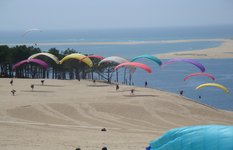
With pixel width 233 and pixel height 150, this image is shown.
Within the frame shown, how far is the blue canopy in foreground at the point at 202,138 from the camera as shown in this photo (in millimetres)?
7148

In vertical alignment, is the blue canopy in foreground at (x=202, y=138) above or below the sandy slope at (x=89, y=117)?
above

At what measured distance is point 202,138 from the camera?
745cm

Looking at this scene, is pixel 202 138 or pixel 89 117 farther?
pixel 89 117

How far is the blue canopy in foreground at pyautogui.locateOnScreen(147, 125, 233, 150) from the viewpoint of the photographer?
7148mm

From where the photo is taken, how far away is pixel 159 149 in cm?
833

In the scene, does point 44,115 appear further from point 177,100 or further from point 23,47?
point 23,47

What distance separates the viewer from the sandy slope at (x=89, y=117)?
1914 cm

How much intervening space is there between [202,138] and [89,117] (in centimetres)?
2184

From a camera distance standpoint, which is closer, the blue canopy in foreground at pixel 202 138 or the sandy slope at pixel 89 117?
the blue canopy in foreground at pixel 202 138

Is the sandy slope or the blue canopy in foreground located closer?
the blue canopy in foreground

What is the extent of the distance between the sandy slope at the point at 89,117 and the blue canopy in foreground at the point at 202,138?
962 cm

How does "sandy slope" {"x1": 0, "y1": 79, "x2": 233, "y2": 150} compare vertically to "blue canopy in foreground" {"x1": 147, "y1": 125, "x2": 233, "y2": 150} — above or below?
below

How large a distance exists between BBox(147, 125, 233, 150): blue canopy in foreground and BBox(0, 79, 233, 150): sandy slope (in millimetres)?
9623

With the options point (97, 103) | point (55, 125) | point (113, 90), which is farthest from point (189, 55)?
point (55, 125)
